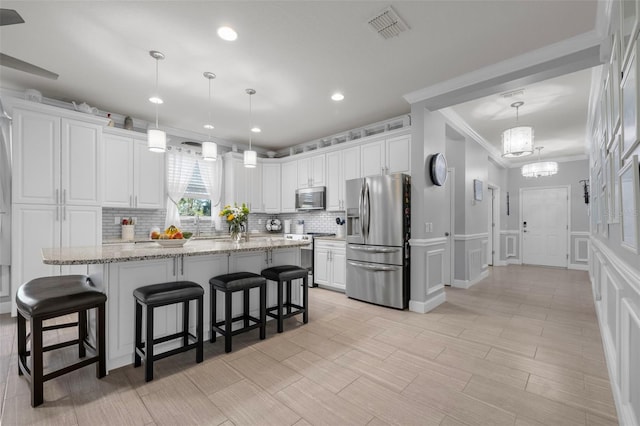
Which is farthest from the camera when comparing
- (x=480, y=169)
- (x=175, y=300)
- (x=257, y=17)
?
(x=480, y=169)

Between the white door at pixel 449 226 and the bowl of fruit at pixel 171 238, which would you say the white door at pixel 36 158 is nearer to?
the bowl of fruit at pixel 171 238

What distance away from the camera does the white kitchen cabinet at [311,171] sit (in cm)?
535

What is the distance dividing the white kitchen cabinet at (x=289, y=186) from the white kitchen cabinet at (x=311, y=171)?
0.15 meters

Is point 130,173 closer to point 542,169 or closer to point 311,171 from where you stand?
point 311,171

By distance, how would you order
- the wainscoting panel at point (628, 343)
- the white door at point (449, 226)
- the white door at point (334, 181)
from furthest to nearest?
the white door at point (449, 226) → the white door at point (334, 181) → the wainscoting panel at point (628, 343)

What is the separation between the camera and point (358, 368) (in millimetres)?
2297

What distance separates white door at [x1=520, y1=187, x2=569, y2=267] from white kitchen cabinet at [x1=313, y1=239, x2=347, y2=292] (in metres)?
5.90

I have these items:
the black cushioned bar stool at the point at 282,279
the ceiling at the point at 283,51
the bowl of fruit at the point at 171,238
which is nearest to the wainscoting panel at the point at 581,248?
the ceiling at the point at 283,51

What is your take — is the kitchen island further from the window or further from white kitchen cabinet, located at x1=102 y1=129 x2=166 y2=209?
the window

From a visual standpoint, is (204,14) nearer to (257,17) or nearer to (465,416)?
(257,17)

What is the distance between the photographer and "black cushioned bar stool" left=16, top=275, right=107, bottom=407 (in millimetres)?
1752

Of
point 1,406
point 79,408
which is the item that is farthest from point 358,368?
point 1,406

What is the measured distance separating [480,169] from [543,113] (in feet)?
5.21

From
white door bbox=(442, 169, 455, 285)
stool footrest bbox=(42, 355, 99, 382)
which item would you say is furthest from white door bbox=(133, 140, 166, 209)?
white door bbox=(442, 169, 455, 285)
